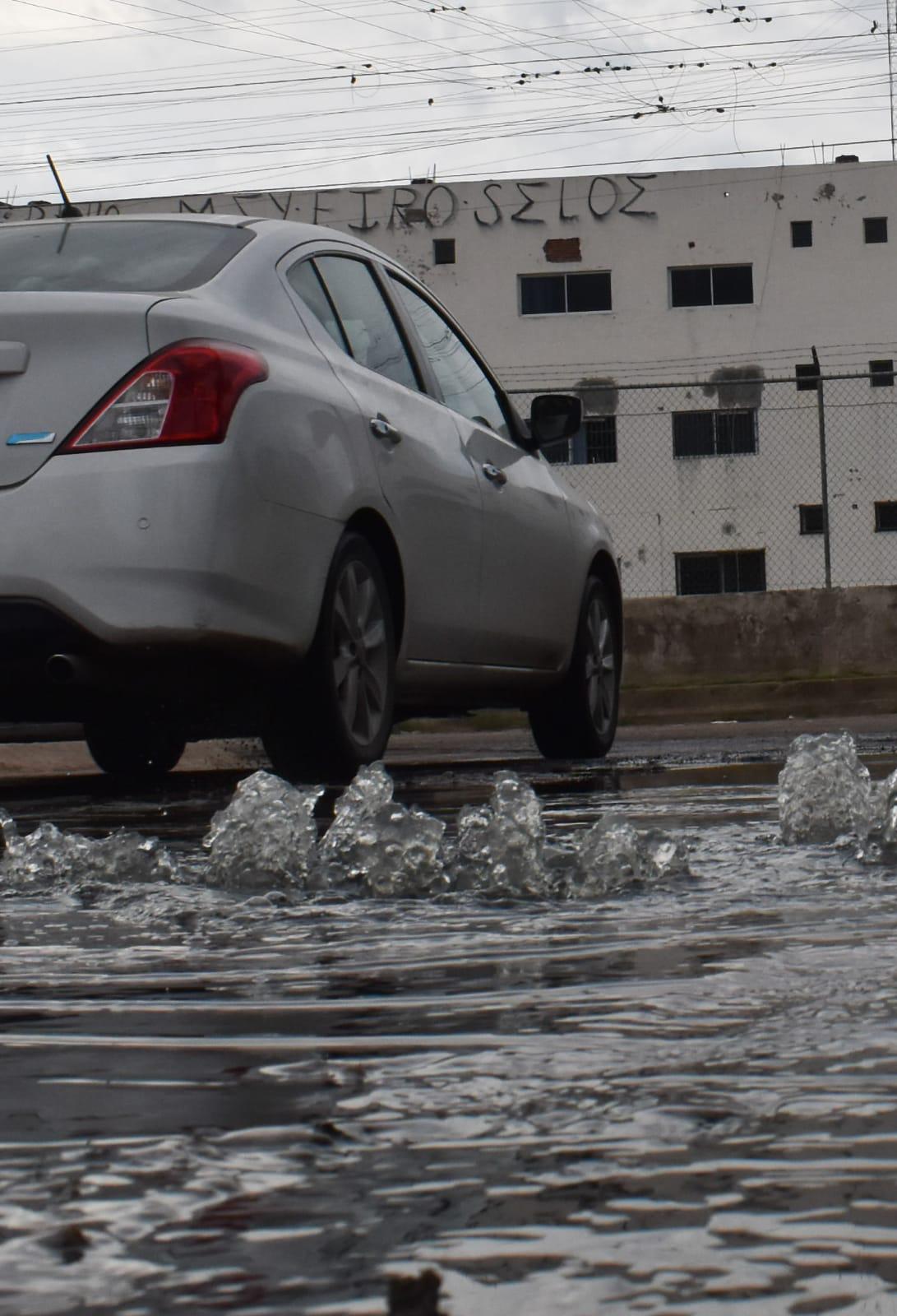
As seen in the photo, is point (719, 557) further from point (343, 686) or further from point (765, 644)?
point (343, 686)

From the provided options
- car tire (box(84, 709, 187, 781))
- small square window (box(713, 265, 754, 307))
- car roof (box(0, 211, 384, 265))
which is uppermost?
small square window (box(713, 265, 754, 307))

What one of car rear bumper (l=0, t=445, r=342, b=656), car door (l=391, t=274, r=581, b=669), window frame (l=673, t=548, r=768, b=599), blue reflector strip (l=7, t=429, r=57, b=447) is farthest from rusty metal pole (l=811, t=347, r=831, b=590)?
window frame (l=673, t=548, r=768, b=599)

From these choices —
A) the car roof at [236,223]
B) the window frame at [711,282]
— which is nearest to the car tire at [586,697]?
the car roof at [236,223]

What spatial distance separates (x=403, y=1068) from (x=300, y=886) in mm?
1572

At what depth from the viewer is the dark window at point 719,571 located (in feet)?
146

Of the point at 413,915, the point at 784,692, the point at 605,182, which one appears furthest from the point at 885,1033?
the point at 605,182

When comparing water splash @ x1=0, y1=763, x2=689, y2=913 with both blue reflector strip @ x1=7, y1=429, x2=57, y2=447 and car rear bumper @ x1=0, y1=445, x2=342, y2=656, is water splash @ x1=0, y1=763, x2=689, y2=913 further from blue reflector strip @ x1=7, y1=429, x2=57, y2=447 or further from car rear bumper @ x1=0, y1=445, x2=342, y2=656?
blue reflector strip @ x1=7, y1=429, x2=57, y2=447

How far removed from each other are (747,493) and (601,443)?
10.6 ft

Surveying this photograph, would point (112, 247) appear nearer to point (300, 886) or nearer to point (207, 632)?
point (207, 632)

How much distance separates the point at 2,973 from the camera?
2.85m

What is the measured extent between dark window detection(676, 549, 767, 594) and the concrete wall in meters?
31.4


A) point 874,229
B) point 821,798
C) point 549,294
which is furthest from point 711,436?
point 821,798

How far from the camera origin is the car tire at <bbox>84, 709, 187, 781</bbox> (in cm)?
746

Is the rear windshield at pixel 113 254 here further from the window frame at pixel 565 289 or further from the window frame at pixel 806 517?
the window frame at pixel 565 289
